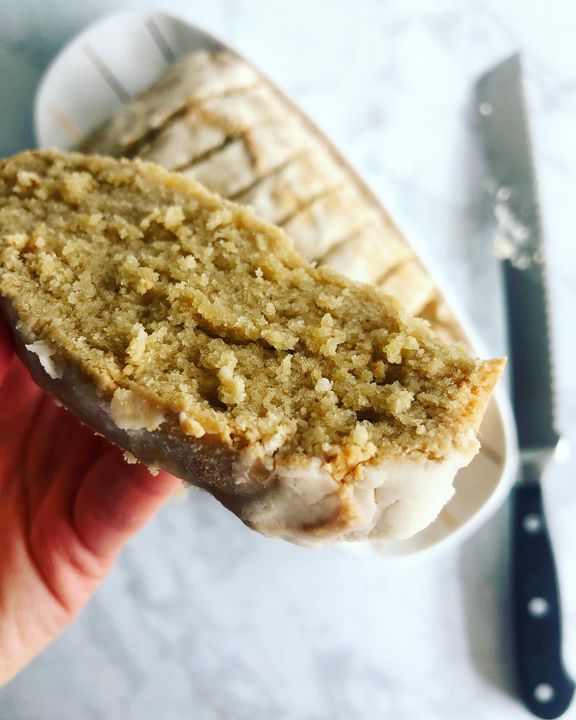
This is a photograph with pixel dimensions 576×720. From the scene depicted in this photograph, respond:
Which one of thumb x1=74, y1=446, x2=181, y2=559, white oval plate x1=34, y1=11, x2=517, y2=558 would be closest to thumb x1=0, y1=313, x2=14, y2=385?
thumb x1=74, y1=446, x2=181, y2=559

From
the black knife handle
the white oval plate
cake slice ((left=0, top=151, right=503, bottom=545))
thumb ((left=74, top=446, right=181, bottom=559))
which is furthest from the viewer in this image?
the black knife handle

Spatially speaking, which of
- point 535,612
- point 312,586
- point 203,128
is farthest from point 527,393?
point 203,128

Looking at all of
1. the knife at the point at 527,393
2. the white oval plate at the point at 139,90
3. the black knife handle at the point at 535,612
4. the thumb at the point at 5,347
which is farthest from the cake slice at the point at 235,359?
the black knife handle at the point at 535,612

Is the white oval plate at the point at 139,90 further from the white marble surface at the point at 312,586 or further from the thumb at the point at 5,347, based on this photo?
the thumb at the point at 5,347

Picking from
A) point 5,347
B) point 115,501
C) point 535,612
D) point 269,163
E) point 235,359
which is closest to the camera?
point 235,359

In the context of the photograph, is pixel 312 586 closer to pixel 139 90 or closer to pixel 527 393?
pixel 527 393

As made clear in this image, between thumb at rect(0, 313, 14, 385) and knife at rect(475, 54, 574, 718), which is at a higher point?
thumb at rect(0, 313, 14, 385)

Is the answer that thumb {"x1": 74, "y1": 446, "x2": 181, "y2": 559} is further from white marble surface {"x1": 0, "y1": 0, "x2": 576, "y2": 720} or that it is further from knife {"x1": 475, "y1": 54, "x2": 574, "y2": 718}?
knife {"x1": 475, "y1": 54, "x2": 574, "y2": 718}
